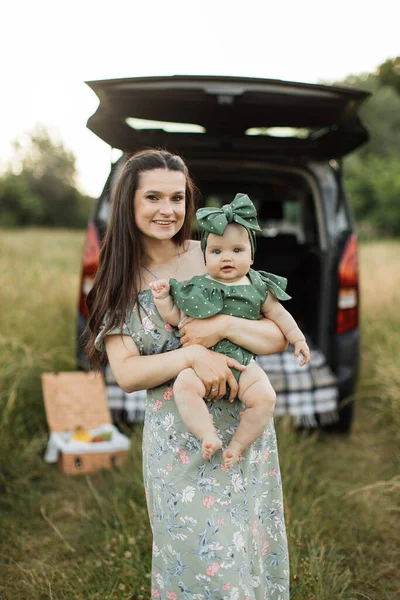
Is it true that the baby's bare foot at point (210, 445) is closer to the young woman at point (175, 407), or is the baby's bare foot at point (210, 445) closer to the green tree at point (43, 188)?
the young woman at point (175, 407)

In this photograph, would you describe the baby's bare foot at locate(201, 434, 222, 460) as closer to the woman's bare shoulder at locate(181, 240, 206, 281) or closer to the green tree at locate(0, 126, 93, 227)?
the woman's bare shoulder at locate(181, 240, 206, 281)

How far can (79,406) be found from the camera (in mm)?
3648

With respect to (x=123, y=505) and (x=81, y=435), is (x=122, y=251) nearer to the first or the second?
(x=123, y=505)

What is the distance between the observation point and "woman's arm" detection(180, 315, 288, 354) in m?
1.62

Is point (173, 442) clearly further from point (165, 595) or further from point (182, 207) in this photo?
point (182, 207)

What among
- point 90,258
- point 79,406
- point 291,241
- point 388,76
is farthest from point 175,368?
point 388,76

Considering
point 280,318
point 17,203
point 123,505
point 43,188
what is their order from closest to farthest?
point 280,318, point 123,505, point 17,203, point 43,188

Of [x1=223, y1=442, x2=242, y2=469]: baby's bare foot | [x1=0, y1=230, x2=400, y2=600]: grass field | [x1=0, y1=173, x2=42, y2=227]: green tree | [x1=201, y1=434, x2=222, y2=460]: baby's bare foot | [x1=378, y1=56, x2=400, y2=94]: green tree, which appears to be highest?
[x1=378, y1=56, x2=400, y2=94]: green tree

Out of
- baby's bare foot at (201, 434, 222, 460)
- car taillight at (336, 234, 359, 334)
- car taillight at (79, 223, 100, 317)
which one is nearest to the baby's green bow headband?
baby's bare foot at (201, 434, 222, 460)

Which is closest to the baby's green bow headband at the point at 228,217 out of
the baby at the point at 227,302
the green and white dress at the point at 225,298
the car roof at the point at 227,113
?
the baby at the point at 227,302

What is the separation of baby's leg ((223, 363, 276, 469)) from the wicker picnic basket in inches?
75.9

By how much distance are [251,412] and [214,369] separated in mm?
152

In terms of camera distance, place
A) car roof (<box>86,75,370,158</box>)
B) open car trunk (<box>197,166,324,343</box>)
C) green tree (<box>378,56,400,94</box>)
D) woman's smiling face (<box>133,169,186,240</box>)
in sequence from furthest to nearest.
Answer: green tree (<box>378,56,400,94</box>) → open car trunk (<box>197,166,324,343</box>) → car roof (<box>86,75,370,158</box>) → woman's smiling face (<box>133,169,186,240</box>)

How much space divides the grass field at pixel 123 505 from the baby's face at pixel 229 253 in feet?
4.03
